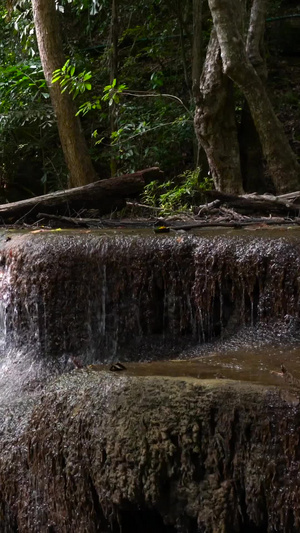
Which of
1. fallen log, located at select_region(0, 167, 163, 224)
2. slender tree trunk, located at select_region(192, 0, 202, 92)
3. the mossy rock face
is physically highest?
slender tree trunk, located at select_region(192, 0, 202, 92)

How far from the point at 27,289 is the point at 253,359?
7.02 ft

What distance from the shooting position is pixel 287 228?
17.6 feet

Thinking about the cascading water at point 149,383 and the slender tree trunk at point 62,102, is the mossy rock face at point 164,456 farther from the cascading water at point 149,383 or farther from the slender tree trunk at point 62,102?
the slender tree trunk at point 62,102

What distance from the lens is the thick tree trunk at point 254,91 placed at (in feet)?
22.3

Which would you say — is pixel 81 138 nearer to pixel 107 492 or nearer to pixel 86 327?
pixel 86 327

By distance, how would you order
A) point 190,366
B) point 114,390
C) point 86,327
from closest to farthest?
point 114,390, point 190,366, point 86,327

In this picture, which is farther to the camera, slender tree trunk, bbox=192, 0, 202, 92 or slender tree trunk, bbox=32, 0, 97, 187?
slender tree trunk, bbox=32, 0, 97, 187

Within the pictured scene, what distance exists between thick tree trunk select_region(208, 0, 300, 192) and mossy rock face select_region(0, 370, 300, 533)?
4089mm

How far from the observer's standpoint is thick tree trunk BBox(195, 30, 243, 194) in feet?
24.8

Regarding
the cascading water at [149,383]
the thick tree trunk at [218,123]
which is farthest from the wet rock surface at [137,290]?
the thick tree trunk at [218,123]

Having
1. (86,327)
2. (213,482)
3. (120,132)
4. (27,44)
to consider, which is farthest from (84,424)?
(27,44)

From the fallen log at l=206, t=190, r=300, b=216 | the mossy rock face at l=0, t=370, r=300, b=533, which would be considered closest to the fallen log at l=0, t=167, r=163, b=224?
the fallen log at l=206, t=190, r=300, b=216

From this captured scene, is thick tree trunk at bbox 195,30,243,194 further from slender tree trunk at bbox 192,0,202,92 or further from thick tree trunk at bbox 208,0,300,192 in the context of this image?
slender tree trunk at bbox 192,0,202,92

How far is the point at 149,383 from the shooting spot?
3230mm
